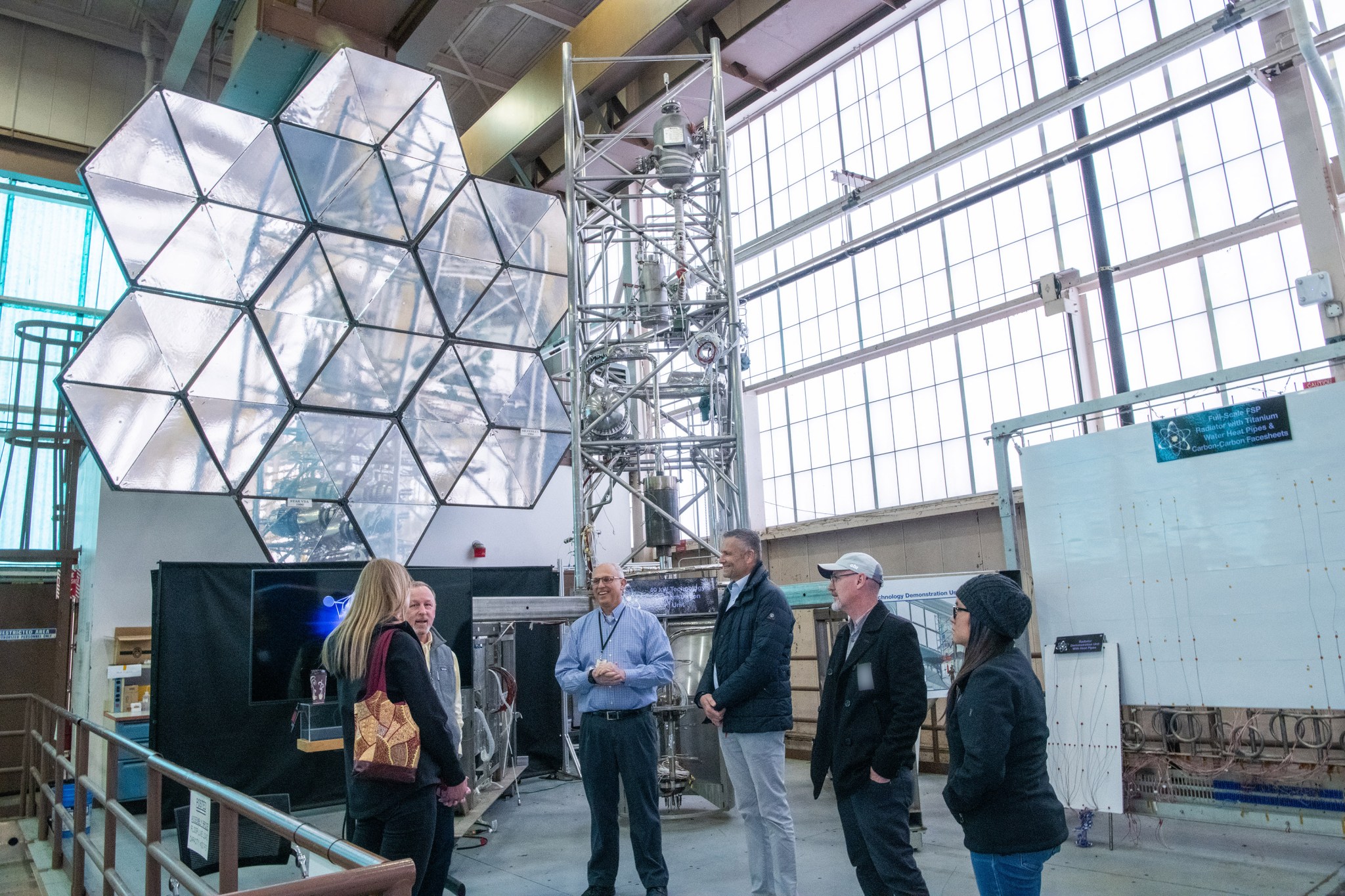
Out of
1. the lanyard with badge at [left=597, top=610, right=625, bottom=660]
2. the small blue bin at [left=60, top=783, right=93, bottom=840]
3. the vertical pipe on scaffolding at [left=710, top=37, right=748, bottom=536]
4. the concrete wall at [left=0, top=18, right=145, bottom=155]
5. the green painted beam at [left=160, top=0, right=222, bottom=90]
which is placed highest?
the concrete wall at [left=0, top=18, right=145, bottom=155]

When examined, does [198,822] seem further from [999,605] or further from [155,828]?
[999,605]

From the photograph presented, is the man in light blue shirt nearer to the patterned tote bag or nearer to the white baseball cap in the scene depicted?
the white baseball cap

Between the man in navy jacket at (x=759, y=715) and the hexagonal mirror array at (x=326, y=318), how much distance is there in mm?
5556

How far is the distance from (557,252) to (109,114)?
544 centimetres

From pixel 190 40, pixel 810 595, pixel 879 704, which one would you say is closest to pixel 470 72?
pixel 190 40

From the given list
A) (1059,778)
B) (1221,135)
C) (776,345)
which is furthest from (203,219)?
(1221,135)

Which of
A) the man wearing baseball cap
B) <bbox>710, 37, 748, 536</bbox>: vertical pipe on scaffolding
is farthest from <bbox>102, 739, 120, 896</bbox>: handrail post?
<bbox>710, 37, 748, 536</bbox>: vertical pipe on scaffolding

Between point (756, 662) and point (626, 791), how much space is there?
819 mm

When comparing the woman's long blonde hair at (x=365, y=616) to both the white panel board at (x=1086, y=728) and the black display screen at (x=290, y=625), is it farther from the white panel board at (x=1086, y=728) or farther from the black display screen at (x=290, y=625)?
the black display screen at (x=290, y=625)

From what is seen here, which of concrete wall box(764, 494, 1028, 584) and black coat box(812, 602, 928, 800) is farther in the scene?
concrete wall box(764, 494, 1028, 584)

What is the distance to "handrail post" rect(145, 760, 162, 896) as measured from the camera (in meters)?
2.49

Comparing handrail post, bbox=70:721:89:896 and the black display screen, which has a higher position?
the black display screen

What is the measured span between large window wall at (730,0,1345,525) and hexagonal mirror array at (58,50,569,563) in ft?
8.94

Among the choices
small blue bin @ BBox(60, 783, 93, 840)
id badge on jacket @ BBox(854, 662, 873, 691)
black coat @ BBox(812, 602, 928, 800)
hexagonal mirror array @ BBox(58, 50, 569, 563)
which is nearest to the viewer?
black coat @ BBox(812, 602, 928, 800)
